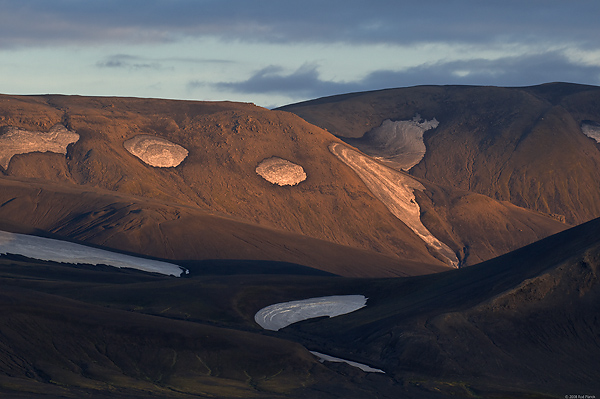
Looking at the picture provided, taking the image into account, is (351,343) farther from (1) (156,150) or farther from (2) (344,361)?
(1) (156,150)

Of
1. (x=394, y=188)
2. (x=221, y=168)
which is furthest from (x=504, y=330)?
(x=394, y=188)

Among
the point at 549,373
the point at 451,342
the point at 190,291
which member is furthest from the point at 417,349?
the point at 190,291

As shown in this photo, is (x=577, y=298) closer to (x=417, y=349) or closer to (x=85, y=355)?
(x=417, y=349)

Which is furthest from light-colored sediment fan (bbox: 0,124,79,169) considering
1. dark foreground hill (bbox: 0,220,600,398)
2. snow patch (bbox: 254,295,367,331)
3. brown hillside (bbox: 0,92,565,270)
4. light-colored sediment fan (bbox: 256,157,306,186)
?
snow patch (bbox: 254,295,367,331)

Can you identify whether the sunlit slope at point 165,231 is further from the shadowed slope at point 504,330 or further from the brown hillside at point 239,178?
the shadowed slope at point 504,330

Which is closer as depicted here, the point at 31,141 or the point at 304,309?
the point at 304,309

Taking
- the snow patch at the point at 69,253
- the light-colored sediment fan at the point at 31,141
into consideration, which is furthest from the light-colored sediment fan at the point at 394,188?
the snow patch at the point at 69,253

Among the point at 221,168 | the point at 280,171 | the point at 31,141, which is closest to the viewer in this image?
the point at 31,141
